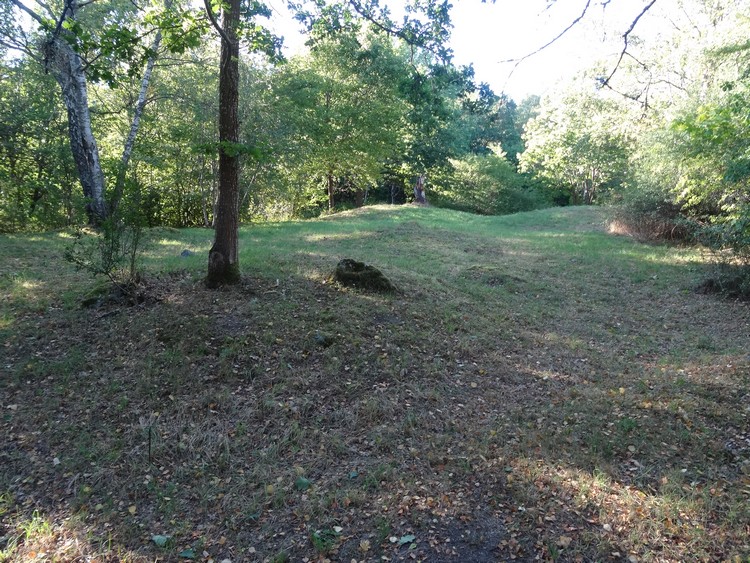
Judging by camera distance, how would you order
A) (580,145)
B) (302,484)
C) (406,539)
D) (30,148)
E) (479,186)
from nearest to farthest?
(406,539) → (302,484) → (30,148) → (580,145) → (479,186)

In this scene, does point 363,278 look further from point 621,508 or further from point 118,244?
point 621,508

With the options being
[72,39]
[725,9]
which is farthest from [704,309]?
[725,9]

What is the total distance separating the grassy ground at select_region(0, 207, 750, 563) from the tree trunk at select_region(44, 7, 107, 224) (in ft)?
16.9

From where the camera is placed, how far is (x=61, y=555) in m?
3.16

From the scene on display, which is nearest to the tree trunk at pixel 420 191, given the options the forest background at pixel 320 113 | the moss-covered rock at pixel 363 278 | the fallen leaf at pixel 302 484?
the forest background at pixel 320 113

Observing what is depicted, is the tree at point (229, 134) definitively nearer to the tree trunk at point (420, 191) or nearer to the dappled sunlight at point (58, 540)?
the dappled sunlight at point (58, 540)

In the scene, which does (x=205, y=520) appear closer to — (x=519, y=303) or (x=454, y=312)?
(x=454, y=312)

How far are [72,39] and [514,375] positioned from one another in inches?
247

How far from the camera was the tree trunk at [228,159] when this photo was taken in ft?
20.5

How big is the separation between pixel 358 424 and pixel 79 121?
12.1 m

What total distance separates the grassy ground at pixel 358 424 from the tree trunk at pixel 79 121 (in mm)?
5166

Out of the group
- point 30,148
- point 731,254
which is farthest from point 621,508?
point 30,148

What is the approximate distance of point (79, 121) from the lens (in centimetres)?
1210

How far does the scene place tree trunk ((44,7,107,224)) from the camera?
1167cm
